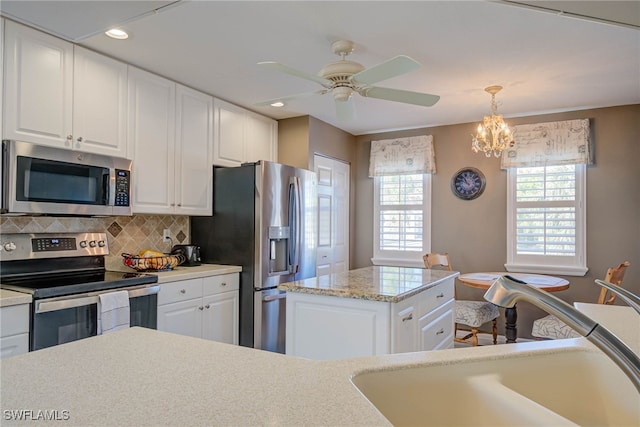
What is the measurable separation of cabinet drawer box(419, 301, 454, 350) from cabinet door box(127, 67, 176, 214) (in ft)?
6.96

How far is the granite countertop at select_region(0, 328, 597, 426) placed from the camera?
674mm

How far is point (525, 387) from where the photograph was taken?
3.54 feet

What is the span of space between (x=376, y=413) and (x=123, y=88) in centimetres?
289

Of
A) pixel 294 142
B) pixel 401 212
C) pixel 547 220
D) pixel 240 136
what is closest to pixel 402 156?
pixel 401 212

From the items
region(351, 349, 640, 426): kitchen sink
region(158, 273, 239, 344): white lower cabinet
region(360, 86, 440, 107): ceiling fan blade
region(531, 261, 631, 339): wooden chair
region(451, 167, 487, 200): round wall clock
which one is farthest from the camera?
region(451, 167, 487, 200): round wall clock

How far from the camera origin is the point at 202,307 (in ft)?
9.87

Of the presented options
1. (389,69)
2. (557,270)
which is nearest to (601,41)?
(389,69)

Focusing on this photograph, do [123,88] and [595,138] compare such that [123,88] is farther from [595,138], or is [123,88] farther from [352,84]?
[595,138]

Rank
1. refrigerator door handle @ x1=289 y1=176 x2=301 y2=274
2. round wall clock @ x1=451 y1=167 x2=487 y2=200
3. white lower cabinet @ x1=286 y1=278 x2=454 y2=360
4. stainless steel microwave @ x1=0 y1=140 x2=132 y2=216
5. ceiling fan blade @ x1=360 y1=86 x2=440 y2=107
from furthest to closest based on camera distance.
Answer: round wall clock @ x1=451 y1=167 x2=487 y2=200 → refrigerator door handle @ x1=289 y1=176 x2=301 y2=274 → ceiling fan blade @ x1=360 y1=86 x2=440 y2=107 → stainless steel microwave @ x1=0 y1=140 x2=132 y2=216 → white lower cabinet @ x1=286 y1=278 x2=454 y2=360

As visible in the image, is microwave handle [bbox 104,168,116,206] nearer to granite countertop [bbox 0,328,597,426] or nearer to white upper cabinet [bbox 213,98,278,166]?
white upper cabinet [bbox 213,98,278,166]

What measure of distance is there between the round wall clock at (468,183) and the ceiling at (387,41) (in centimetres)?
96

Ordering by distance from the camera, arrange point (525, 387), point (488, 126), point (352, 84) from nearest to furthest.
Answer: point (525, 387)
point (352, 84)
point (488, 126)

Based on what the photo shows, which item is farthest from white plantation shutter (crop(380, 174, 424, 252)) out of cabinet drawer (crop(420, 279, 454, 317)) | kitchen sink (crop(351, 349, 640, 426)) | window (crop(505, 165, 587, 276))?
kitchen sink (crop(351, 349, 640, 426))

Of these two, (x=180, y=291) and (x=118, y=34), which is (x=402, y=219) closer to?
(x=180, y=291)
